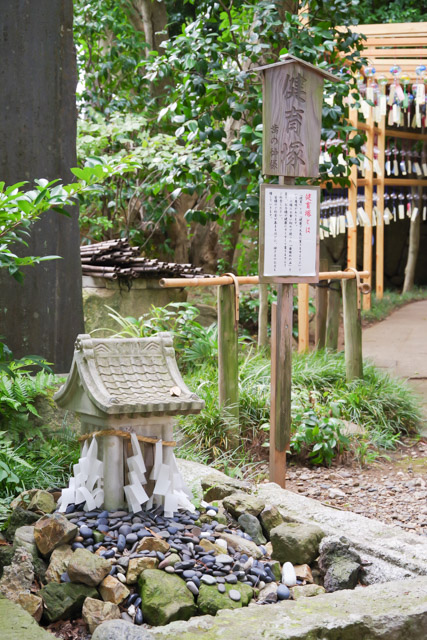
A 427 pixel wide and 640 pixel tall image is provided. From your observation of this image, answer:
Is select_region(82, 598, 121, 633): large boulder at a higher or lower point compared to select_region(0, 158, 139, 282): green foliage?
lower

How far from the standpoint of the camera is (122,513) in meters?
3.03

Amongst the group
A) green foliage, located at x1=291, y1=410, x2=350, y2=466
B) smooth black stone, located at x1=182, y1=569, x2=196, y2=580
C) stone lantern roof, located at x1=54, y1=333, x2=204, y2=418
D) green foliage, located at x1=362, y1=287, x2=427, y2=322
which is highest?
stone lantern roof, located at x1=54, y1=333, x2=204, y2=418

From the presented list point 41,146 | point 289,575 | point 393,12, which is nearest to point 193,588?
point 289,575

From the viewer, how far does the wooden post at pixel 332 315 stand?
717 centimetres

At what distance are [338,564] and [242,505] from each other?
21.4 inches

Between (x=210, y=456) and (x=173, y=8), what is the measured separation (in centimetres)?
935

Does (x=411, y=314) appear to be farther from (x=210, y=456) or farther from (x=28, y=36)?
(x=28, y=36)

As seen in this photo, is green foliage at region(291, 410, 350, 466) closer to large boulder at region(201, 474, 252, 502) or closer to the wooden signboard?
large boulder at region(201, 474, 252, 502)

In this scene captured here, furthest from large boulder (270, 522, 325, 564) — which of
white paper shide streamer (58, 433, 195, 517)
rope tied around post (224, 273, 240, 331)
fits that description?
rope tied around post (224, 273, 240, 331)

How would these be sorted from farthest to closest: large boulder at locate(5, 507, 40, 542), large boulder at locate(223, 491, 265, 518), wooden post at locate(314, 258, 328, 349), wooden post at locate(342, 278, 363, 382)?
wooden post at locate(314, 258, 328, 349) → wooden post at locate(342, 278, 363, 382) → large boulder at locate(223, 491, 265, 518) → large boulder at locate(5, 507, 40, 542)

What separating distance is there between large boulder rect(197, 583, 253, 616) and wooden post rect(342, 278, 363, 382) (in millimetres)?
3914

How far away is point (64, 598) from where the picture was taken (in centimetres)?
255

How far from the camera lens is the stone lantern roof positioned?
3.07 m

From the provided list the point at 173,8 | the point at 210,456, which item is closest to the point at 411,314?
the point at 173,8
